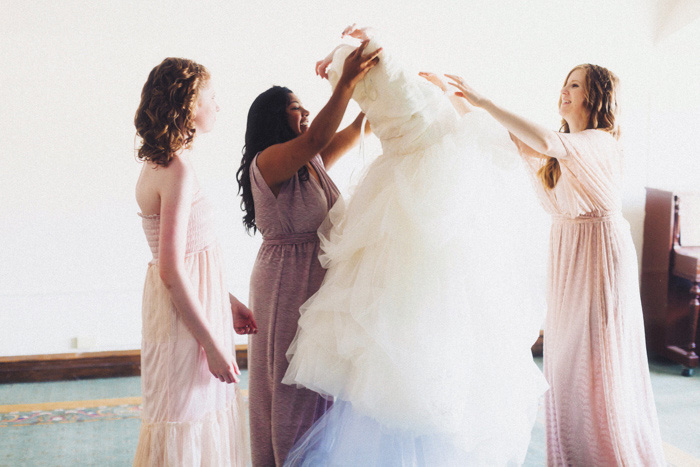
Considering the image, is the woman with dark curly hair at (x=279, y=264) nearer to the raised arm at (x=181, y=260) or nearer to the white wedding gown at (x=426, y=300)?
the white wedding gown at (x=426, y=300)

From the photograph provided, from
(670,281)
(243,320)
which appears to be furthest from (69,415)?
(670,281)

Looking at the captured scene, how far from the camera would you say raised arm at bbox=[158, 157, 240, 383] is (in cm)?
155

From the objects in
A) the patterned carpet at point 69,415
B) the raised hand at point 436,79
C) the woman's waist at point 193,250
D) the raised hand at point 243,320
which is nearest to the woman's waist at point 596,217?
the raised hand at point 436,79

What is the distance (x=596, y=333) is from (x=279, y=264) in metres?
1.12

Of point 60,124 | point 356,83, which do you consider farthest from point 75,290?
point 356,83

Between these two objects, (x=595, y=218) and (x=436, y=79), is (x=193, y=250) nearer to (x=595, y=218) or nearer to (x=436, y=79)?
(x=436, y=79)

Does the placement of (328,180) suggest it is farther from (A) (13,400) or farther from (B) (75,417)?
(A) (13,400)

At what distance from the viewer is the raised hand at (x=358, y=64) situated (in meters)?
1.72

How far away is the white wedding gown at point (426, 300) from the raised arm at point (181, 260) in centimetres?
26

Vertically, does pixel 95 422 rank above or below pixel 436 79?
below

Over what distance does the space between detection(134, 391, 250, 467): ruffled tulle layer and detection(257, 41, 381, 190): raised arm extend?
0.68 meters

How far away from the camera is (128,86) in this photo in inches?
146

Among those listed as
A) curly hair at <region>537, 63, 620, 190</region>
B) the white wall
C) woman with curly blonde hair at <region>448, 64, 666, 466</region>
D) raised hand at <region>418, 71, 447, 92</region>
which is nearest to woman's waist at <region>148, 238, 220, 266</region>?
raised hand at <region>418, 71, 447, 92</region>

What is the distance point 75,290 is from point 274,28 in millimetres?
1925
